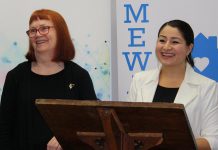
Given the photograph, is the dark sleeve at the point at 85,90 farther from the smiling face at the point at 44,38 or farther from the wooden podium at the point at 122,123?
the wooden podium at the point at 122,123

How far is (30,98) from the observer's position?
250 cm

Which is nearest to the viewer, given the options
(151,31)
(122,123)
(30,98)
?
(122,123)

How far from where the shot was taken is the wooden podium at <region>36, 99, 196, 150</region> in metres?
1.56

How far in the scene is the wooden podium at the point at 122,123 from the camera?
1.56m

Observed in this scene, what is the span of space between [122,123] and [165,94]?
810 millimetres

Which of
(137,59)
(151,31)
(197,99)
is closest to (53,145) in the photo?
(197,99)

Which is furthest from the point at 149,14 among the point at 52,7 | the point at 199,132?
the point at 199,132

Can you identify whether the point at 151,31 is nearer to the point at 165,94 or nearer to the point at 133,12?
the point at 133,12

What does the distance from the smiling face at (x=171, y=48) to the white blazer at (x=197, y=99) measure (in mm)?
104

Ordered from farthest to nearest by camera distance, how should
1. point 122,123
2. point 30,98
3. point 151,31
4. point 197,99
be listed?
point 151,31
point 30,98
point 197,99
point 122,123

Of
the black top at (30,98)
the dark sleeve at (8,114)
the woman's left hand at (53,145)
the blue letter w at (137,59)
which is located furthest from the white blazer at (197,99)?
the blue letter w at (137,59)

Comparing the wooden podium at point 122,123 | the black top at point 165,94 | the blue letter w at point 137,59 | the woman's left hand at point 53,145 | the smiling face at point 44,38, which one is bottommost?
the woman's left hand at point 53,145

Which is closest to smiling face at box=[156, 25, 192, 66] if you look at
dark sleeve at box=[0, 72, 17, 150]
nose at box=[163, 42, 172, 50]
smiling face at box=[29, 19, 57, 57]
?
nose at box=[163, 42, 172, 50]

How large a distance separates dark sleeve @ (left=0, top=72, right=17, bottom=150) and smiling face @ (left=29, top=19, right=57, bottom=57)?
25 centimetres
